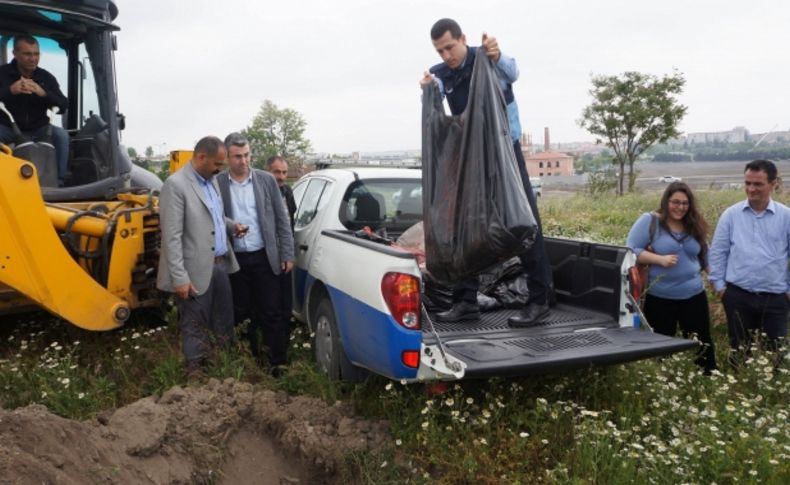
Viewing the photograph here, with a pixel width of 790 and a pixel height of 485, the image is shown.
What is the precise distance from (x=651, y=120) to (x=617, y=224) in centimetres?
930

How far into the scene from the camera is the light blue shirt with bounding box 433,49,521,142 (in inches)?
182

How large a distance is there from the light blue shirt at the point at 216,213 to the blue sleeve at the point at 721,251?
3821mm

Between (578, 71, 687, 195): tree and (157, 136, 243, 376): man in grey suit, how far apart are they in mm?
20032

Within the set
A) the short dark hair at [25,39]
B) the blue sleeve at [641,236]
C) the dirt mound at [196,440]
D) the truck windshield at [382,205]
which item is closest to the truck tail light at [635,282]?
the blue sleeve at [641,236]

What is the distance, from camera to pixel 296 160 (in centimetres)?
2806

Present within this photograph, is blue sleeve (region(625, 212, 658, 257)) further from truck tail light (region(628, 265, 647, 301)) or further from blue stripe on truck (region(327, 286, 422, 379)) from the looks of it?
blue stripe on truck (region(327, 286, 422, 379))

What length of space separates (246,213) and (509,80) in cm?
232

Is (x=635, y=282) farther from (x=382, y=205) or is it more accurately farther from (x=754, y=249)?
(x=382, y=205)

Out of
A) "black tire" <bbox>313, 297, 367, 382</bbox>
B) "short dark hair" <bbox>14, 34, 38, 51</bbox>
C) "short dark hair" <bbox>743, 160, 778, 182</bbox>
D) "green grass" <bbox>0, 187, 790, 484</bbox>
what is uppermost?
"short dark hair" <bbox>14, 34, 38, 51</bbox>

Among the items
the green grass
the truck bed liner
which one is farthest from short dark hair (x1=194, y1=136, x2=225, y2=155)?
the truck bed liner

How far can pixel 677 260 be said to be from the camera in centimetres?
543

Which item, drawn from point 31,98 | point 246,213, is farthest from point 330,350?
point 31,98

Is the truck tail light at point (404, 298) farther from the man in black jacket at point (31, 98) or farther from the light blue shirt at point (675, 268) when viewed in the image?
the man in black jacket at point (31, 98)

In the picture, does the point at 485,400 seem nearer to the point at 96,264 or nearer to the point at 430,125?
the point at 430,125
